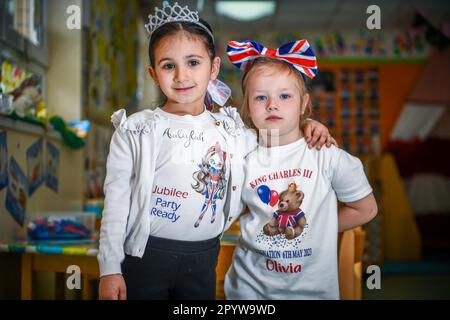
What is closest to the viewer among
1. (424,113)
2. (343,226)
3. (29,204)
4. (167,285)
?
(167,285)

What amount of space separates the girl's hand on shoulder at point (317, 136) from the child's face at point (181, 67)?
0.80 feet

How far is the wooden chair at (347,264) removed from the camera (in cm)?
106

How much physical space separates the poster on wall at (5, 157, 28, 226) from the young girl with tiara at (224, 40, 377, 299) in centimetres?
82

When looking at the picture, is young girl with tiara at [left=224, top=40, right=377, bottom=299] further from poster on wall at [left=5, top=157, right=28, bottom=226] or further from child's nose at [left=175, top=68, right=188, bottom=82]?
poster on wall at [left=5, top=157, right=28, bottom=226]

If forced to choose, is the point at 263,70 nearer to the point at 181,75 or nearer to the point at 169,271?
the point at 181,75

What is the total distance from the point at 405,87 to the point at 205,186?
197 inches

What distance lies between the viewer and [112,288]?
2.87ft

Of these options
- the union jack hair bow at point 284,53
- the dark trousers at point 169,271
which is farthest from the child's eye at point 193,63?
the dark trousers at point 169,271

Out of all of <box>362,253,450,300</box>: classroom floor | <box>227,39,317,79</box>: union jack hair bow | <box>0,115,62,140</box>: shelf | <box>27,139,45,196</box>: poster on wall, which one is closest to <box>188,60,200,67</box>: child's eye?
<box>227,39,317,79</box>: union jack hair bow

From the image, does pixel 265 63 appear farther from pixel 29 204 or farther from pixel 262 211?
pixel 29 204

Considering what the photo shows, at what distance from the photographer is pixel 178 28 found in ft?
3.04

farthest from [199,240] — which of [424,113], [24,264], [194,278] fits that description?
[424,113]

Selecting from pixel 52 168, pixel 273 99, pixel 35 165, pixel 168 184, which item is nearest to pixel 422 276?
pixel 52 168

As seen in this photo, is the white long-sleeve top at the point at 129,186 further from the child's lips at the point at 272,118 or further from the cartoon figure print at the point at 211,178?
the child's lips at the point at 272,118
